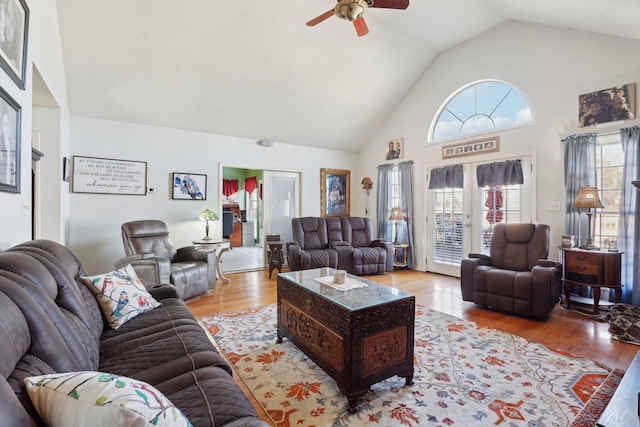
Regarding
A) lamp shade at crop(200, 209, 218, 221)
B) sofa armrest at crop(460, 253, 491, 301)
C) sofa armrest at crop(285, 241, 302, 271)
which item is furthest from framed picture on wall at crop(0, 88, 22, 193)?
sofa armrest at crop(460, 253, 491, 301)

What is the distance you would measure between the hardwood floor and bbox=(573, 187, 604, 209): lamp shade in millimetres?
1212

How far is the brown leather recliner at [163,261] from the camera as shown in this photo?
11.2 feet

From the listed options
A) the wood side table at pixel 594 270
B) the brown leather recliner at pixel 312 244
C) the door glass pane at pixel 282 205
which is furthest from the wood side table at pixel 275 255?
the wood side table at pixel 594 270

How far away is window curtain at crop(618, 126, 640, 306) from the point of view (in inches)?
129

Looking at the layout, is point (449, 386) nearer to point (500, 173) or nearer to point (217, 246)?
point (500, 173)

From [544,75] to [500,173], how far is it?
1375 mm

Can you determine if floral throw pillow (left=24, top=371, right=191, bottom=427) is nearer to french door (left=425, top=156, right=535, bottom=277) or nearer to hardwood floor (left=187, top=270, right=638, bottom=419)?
hardwood floor (left=187, top=270, right=638, bottom=419)

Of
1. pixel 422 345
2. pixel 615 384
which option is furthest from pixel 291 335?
pixel 615 384

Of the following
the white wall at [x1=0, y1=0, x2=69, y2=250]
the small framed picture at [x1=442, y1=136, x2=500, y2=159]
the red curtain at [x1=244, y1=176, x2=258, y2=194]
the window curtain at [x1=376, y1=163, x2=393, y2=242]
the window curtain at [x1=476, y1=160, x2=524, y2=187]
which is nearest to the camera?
the white wall at [x1=0, y1=0, x2=69, y2=250]

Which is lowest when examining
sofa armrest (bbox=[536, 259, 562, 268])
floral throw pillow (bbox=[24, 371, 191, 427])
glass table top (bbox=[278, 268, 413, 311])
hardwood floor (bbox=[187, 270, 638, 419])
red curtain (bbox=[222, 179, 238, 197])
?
hardwood floor (bbox=[187, 270, 638, 419])

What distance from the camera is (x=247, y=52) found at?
13.5ft

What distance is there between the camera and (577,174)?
3.73 metres

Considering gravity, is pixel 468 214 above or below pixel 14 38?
below

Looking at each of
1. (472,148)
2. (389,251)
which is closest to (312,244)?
(389,251)
